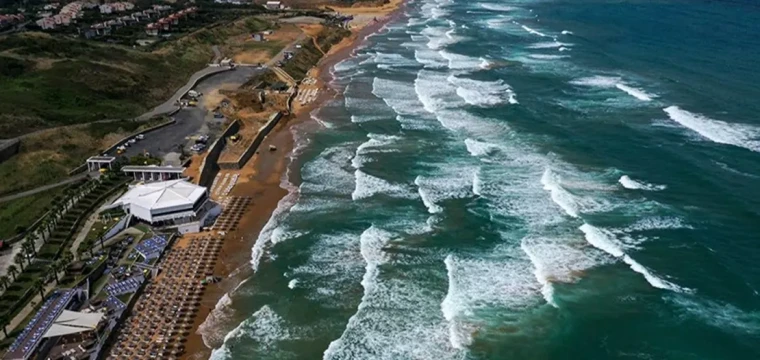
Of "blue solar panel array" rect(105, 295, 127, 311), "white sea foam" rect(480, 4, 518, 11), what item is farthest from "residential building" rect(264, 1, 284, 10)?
"blue solar panel array" rect(105, 295, 127, 311)

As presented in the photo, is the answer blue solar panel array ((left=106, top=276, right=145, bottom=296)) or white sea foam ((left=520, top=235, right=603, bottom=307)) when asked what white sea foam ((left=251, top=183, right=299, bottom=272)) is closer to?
blue solar panel array ((left=106, top=276, right=145, bottom=296))

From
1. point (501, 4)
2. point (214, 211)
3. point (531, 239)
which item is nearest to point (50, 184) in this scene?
point (214, 211)

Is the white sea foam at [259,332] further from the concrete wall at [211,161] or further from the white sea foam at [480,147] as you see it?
the white sea foam at [480,147]

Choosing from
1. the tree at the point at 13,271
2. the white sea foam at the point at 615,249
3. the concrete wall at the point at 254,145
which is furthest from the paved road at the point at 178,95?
the white sea foam at the point at 615,249

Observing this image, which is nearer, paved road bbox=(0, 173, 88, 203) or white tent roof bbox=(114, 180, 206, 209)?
white tent roof bbox=(114, 180, 206, 209)

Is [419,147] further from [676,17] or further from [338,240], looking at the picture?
[676,17]

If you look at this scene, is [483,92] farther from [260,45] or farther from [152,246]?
[152,246]
